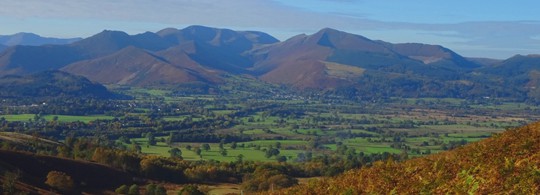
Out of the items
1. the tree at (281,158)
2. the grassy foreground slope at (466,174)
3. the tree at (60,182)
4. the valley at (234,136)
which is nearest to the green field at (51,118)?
the valley at (234,136)

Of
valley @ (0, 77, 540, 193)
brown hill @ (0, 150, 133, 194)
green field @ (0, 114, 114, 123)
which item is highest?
brown hill @ (0, 150, 133, 194)

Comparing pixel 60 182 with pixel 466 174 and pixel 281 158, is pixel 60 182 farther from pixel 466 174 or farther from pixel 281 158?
pixel 281 158

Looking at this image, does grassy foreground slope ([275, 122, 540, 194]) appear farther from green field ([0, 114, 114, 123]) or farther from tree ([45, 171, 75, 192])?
green field ([0, 114, 114, 123])

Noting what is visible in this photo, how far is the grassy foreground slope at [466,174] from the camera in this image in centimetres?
1280

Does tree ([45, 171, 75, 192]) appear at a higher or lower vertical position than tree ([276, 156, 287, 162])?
higher

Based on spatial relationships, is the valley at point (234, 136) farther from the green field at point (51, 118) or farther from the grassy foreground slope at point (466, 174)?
the grassy foreground slope at point (466, 174)

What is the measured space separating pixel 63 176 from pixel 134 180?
13.7 metres

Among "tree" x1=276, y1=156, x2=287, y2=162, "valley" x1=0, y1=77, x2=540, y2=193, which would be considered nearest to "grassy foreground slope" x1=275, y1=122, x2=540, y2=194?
"valley" x1=0, y1=77, x2=540, y2=193

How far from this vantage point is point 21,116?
160m

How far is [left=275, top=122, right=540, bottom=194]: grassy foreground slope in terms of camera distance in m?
12.8

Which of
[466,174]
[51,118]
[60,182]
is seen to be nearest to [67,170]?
[60,182]

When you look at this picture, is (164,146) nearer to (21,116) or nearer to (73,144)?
(73,144)

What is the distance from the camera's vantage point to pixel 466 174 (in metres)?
14.0

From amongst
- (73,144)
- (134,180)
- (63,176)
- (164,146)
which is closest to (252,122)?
(164,146)
